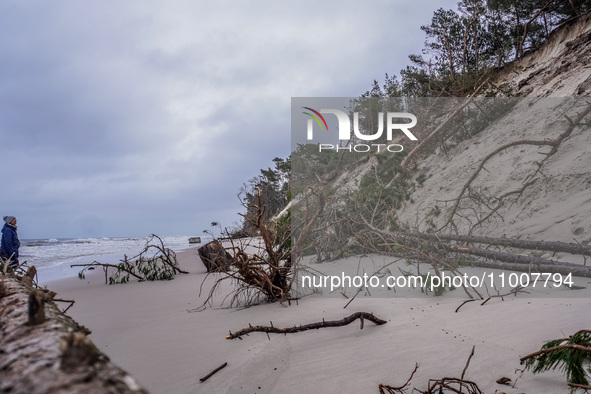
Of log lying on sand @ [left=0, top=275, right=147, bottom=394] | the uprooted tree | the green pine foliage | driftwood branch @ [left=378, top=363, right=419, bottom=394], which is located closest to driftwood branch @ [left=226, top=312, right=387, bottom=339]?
driftwood branch @ [left=378, top=363, right=419, bottom=394]

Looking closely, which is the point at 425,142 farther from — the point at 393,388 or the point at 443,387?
the point at 393,388

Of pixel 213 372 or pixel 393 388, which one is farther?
pixel 213 372

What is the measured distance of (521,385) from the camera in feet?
7.45

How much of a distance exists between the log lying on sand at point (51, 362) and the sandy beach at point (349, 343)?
142 cm

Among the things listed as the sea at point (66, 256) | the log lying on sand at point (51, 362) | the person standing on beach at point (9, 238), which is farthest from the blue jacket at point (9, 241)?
the log lying on sand at point (51, 362)

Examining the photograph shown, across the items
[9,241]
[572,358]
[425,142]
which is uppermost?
[425,142]

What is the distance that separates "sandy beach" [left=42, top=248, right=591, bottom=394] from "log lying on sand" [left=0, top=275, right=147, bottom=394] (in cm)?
142

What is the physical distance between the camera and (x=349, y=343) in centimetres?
319

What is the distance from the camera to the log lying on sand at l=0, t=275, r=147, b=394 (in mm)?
903

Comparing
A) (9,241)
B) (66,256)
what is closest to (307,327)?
(9,241)

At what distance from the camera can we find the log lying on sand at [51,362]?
90 centimetres

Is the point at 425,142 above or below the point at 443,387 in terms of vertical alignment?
above

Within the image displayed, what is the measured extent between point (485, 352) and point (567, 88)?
9.62 metres

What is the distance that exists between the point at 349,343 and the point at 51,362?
2497 mm
